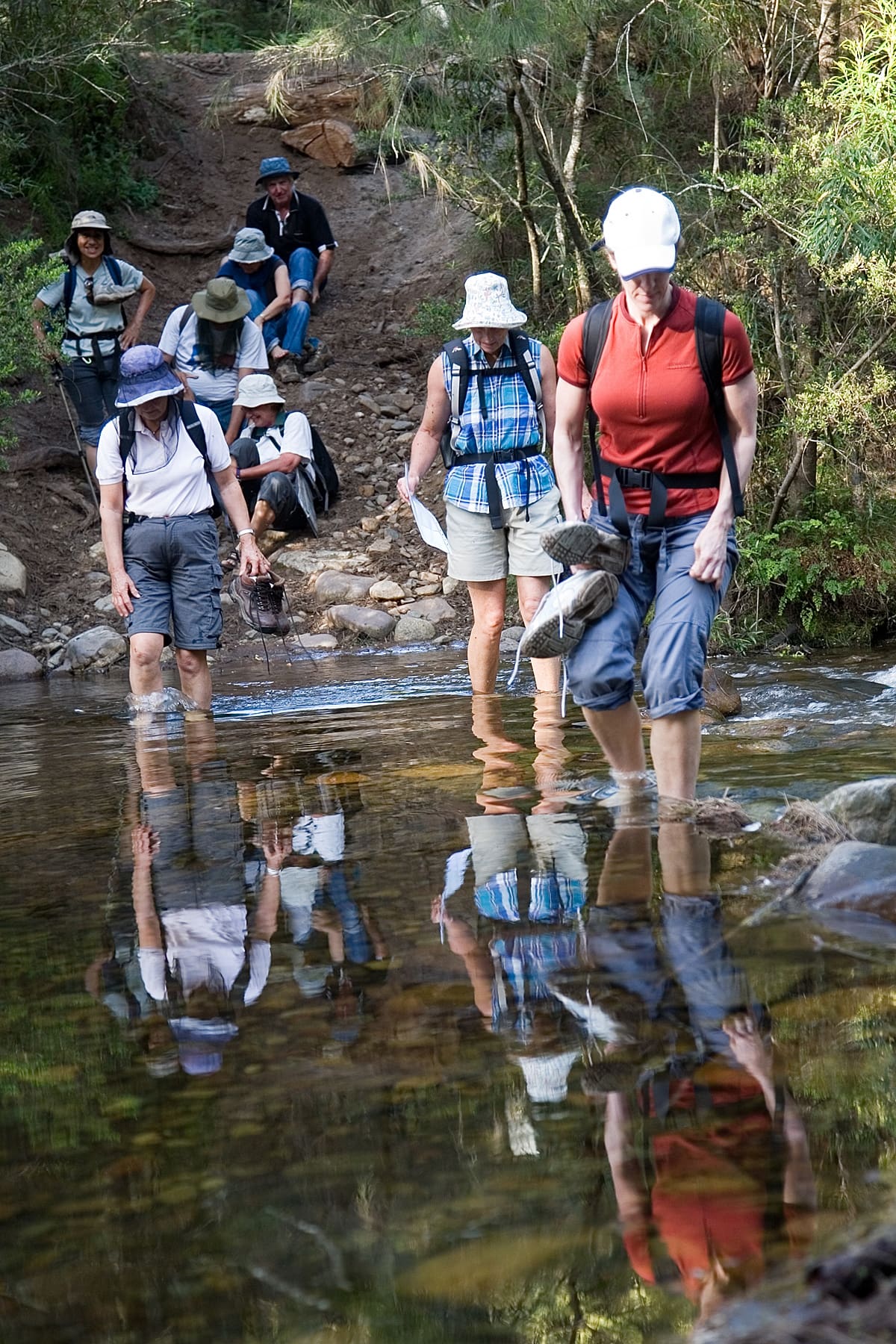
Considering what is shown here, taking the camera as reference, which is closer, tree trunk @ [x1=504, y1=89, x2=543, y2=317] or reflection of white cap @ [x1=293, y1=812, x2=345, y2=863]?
reflection of white cap @ [x1=293, y1=812, x2=345, y2=863]

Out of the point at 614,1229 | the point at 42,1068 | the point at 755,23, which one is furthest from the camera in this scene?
the point at 755,23

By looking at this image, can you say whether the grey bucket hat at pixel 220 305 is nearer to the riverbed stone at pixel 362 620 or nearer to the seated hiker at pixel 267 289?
the seated hiker at pixel 267 289

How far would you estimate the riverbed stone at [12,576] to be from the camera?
13125 mm

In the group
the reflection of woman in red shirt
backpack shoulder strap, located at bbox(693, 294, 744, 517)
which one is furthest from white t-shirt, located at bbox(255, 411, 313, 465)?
backpack shoulder strap, located at bbox(693, 294, 744, 517)

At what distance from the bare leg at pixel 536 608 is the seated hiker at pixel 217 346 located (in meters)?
6.15

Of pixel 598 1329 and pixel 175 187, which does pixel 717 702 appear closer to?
pixel 598 1329

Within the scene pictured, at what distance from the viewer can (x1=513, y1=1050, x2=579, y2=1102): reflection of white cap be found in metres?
2.73

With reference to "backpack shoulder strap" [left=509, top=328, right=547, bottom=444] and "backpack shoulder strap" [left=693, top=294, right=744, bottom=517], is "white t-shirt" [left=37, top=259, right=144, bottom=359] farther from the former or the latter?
"backpack shoulder strap" [left=693, top=294, right=744, bottom=517]

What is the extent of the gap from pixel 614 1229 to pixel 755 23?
10191 millimetres

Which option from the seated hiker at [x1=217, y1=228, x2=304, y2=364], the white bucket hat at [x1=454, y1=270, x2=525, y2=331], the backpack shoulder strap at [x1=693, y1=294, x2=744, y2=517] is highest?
the seated hiker at [x1=217, y1=228, x2=304, y2=364]

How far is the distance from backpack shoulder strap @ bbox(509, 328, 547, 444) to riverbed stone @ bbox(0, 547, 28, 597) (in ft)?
23.7

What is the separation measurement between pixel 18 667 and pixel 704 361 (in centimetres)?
877

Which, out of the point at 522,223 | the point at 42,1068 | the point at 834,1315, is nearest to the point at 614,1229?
the point at 834,1315

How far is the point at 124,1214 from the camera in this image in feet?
8.00
